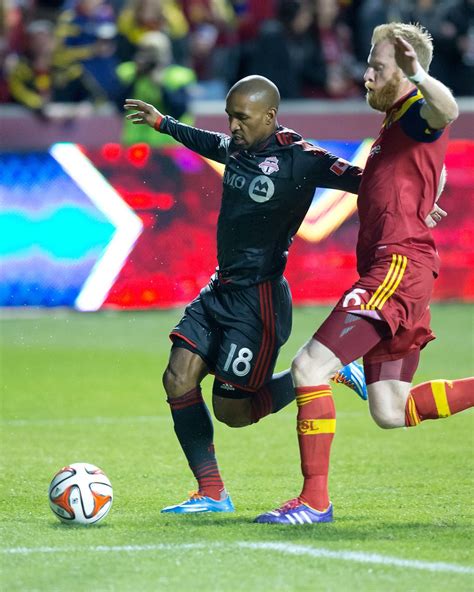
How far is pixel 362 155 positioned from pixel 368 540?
977cm

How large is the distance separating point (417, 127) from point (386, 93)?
0.84ft

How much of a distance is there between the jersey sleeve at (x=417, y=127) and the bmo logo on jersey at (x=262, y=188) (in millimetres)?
814

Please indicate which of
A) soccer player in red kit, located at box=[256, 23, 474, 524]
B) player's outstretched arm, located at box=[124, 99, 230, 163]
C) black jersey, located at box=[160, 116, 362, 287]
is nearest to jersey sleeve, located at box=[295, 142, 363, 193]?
black jersey, located at box=[160, 116, 362, 287]

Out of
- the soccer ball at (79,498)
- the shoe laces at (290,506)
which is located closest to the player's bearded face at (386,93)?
the shoe laces at (290,506)

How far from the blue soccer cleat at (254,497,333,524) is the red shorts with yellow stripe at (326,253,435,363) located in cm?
82

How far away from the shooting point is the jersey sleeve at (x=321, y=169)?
648 centimetres

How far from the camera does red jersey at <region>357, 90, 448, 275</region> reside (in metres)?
5.98

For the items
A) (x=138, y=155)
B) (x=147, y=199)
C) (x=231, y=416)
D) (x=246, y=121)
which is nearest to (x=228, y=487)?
(x=231, y=416)

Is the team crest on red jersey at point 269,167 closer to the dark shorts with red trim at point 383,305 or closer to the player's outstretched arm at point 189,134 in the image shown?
the player's outstretched arm at point 189,134

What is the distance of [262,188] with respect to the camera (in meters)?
6.51

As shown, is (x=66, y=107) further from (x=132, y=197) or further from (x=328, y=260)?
(x=328, y=260)

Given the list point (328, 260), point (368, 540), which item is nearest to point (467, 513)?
point (368, 540)

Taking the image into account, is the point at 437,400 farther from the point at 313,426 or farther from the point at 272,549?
the point at 272,549

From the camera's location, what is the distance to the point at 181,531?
19.2 ft
